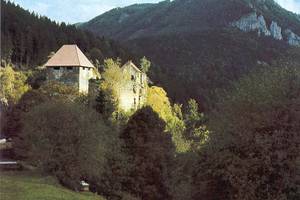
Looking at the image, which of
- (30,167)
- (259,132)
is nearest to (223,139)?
(259,132)

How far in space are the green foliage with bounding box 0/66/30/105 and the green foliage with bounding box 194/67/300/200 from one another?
53.3 meters

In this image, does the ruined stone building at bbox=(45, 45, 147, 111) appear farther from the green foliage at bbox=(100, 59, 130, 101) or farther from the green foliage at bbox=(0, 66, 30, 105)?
the green foliage at bbox=(0, 66, 30, 105)

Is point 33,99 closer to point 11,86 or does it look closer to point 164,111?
point 11,86

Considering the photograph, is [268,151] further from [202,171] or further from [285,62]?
[285,62]

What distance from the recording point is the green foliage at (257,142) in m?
25.1

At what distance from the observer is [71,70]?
274ft

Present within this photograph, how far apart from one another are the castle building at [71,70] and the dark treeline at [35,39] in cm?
2840

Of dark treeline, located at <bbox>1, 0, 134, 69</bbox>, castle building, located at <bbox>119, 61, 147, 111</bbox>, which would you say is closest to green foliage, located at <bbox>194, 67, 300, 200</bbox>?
A: castle building, located at <bbox>119, 61, 147, 111</bbox>

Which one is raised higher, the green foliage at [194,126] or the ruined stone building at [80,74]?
the ruined stone building at [80,74]

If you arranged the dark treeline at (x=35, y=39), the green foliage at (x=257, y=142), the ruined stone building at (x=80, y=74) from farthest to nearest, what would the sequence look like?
the dark treeline at (x=35, y=39), the ruined stone building at (x=80, y=74), the green foliage at (x=257, y=142)

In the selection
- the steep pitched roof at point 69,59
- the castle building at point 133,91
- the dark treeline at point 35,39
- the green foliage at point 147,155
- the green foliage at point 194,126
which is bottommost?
the green foliage at point 147,155

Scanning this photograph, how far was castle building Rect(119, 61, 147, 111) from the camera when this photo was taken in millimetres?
86069

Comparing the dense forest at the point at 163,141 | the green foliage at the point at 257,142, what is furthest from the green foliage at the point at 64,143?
the green foliage at the point at 257,142

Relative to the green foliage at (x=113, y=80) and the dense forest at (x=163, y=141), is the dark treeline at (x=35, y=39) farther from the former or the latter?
the green foliage at (x=113, y=80)
